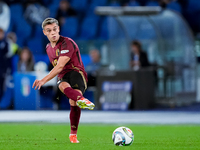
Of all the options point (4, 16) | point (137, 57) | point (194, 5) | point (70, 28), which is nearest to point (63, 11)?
point (70, 28)

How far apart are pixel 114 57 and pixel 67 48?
28.6 ft

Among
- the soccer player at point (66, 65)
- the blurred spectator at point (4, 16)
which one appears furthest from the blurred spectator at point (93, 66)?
the soccer player at point (66, 65)

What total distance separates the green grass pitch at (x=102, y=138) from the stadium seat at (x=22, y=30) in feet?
25.5

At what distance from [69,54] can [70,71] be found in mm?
298

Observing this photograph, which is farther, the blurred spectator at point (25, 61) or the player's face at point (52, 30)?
the blurred spectator at point (25, 61)

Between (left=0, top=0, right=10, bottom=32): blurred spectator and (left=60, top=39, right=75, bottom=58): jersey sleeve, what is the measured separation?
11579 mm

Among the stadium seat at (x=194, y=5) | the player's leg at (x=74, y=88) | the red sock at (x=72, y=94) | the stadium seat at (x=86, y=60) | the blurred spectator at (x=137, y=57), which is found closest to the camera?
the player's leg at (x=74, y=88)

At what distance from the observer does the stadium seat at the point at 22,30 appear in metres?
18.2

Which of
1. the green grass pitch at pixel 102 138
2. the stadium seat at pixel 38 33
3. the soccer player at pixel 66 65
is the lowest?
the green grass pitch at pixel 102 138

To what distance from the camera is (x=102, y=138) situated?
805cm

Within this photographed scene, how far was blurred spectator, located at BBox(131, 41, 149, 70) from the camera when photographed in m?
15.0

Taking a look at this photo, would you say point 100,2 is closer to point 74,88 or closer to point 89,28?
point 89,28

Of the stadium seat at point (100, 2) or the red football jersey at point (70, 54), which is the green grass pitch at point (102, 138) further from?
the stadium seat at point (100, 2)

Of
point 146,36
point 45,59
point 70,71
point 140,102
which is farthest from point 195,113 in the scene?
point 70,71
